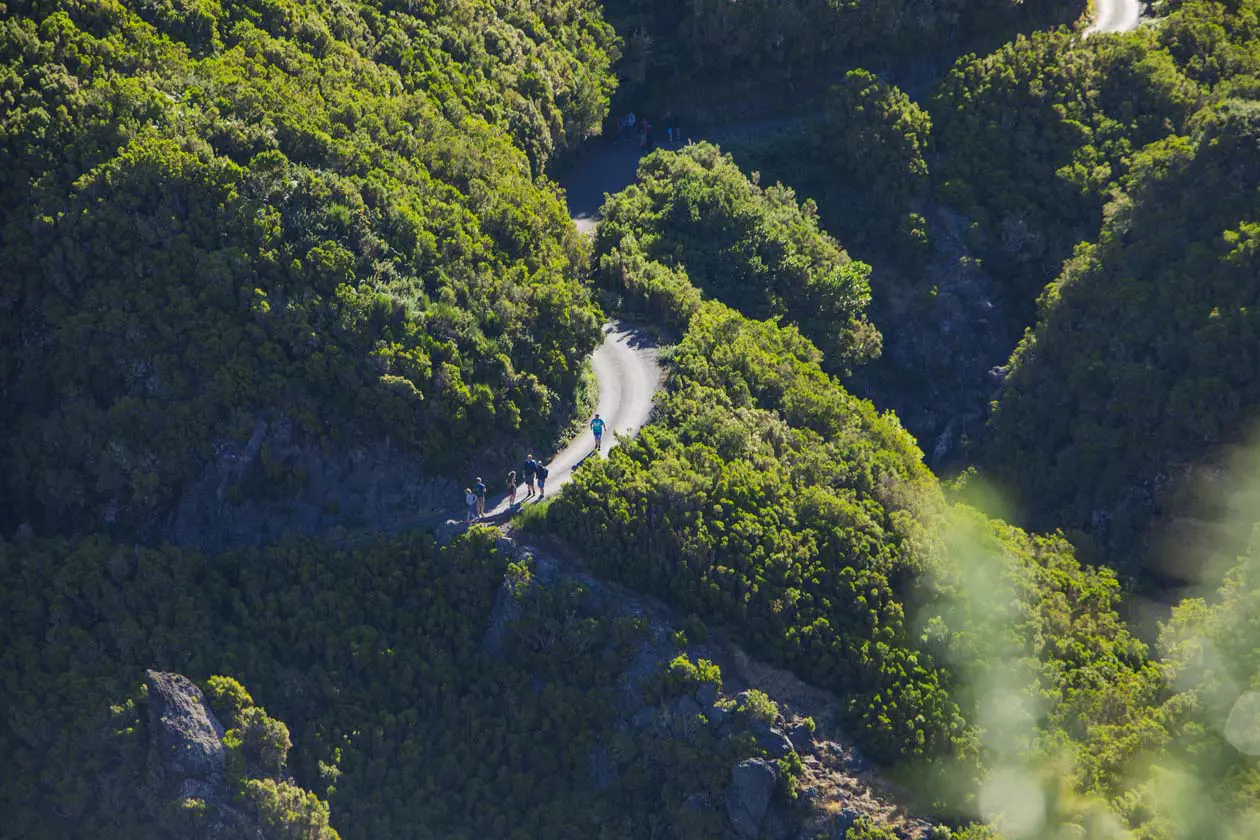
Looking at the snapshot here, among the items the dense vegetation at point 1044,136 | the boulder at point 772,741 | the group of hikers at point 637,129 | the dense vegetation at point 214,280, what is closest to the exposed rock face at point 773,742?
the boulder at point 772,741

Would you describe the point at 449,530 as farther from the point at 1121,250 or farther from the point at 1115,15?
the point at 1115,15

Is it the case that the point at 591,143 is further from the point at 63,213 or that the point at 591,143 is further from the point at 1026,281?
the point at 63,213

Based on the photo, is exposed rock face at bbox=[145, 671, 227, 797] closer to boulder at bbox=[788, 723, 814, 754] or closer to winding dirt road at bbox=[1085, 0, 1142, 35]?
boulder at bbox=[788, 723, 814, 754]

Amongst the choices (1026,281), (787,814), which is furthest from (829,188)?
A: (787,814)

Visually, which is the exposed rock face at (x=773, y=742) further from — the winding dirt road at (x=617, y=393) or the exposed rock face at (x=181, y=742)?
the exposed rock face at (x=181, y=742)

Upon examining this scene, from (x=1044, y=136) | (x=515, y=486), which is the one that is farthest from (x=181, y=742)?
(x=1044, y=136)

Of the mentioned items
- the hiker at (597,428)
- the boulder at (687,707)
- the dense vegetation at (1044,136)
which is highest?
the dense vegetation at (1044,136)
